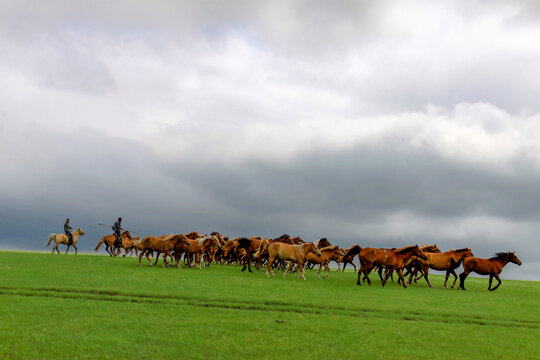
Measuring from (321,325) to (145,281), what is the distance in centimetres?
830

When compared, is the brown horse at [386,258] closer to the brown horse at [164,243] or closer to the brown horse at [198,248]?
the brown horse at [198,248]

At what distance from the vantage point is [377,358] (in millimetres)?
7316

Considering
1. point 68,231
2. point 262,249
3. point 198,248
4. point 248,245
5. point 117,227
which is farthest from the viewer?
point 117,227

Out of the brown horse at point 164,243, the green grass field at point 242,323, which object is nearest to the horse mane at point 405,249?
the green grass field at point 242,323

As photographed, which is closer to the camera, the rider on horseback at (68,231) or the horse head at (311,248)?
the horse head at (311,248)

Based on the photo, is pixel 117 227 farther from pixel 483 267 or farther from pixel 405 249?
pixel 483 267

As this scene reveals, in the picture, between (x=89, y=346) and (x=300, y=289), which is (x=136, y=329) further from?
(x=300, y=289)

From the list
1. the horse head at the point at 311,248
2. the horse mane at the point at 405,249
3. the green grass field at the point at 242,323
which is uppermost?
the horse mane at the point at 405,249

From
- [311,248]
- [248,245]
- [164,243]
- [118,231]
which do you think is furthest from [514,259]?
[118,231]

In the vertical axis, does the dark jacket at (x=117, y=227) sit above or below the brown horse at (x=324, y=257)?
above

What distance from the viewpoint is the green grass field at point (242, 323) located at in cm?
742

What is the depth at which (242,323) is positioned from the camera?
909 cm

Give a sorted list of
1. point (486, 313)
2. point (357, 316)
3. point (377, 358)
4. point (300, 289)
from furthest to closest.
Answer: point (300, 289) → point (486, 313) → point (357, 316) → point (377, 358)

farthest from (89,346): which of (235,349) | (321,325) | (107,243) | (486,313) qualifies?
(107,243)
